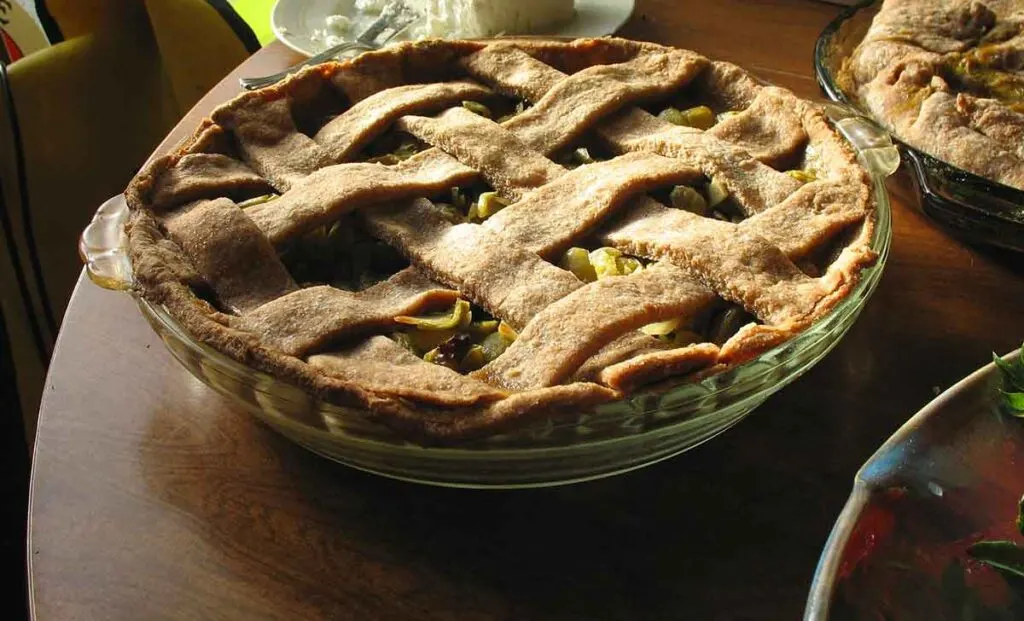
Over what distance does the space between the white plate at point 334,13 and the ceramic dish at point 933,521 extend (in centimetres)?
97

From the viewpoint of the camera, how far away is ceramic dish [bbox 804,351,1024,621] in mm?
469

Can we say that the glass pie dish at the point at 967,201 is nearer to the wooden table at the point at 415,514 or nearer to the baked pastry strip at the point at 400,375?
the wooden table at the point at 415,514

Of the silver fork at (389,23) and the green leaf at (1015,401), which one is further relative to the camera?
the silver fork at (389,23)

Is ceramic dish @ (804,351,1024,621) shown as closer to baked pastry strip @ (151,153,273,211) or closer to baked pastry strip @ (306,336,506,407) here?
baked pastry strip @ (306,336,506,407)

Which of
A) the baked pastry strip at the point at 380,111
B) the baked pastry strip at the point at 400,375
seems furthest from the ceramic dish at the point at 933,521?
the baked pastry strip at the point at 380,111

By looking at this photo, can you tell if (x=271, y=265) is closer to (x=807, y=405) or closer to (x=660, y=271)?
(x=660, y=271)

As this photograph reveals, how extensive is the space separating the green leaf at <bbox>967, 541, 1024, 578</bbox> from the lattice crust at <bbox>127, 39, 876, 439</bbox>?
22 cm

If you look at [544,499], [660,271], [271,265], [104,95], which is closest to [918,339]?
[660,271]

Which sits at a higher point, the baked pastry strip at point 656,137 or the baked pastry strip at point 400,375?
the baked pastry strip at point 656,137

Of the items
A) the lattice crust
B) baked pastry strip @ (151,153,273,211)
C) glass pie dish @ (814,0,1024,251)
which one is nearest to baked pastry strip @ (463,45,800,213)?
the lattice crust

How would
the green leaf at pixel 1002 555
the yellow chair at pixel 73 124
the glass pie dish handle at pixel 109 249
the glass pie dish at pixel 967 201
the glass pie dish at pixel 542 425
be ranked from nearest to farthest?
1. the green leaf at pixel 1002 555
2. the glass pie dish at pixel 542 425
3. the glass pie dish handle at pixel 109 249
4. the glass pie dish at pixel 967 201
5. the yellow chair at pixel 73 124

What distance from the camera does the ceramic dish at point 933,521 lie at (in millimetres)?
469

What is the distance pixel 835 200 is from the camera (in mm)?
854

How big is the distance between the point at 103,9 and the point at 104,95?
0.41 feet
